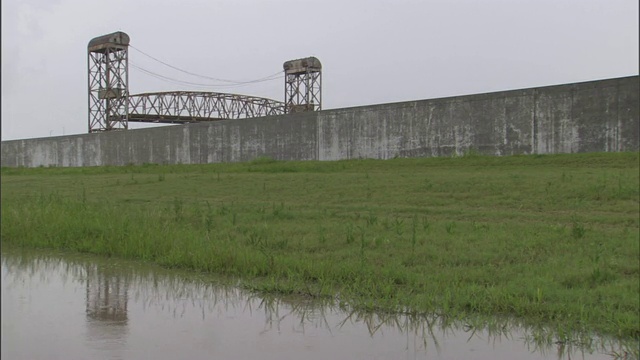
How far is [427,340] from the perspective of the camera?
499 cm

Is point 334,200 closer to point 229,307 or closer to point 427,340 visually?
point 229,307

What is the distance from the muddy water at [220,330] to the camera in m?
4.68

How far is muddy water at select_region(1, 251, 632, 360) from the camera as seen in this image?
→ 4.68 metres

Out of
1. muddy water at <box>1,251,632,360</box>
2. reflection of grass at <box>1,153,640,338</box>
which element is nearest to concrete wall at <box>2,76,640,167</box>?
reflection of grass at <box>1,153,640,338</box>

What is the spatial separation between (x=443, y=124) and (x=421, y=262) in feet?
49.3

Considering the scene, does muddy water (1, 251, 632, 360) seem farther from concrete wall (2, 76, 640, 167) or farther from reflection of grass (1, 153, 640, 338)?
concrete wall (2, 76, 640, 167)

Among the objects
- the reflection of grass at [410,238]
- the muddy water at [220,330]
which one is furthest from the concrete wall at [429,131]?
the muddy water at [220,330]

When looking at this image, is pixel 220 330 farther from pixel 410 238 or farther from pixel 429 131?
pixel 429 131

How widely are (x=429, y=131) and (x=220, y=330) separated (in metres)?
17.8

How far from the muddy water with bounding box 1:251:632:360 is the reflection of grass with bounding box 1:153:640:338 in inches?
17.2

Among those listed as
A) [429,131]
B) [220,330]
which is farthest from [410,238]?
[429,131]

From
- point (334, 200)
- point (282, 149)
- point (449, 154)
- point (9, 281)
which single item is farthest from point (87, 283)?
point (282, 149)

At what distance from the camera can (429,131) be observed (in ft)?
72.7

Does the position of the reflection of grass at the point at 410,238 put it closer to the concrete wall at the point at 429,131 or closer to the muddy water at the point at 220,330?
the muddy water at the point at 220,330
